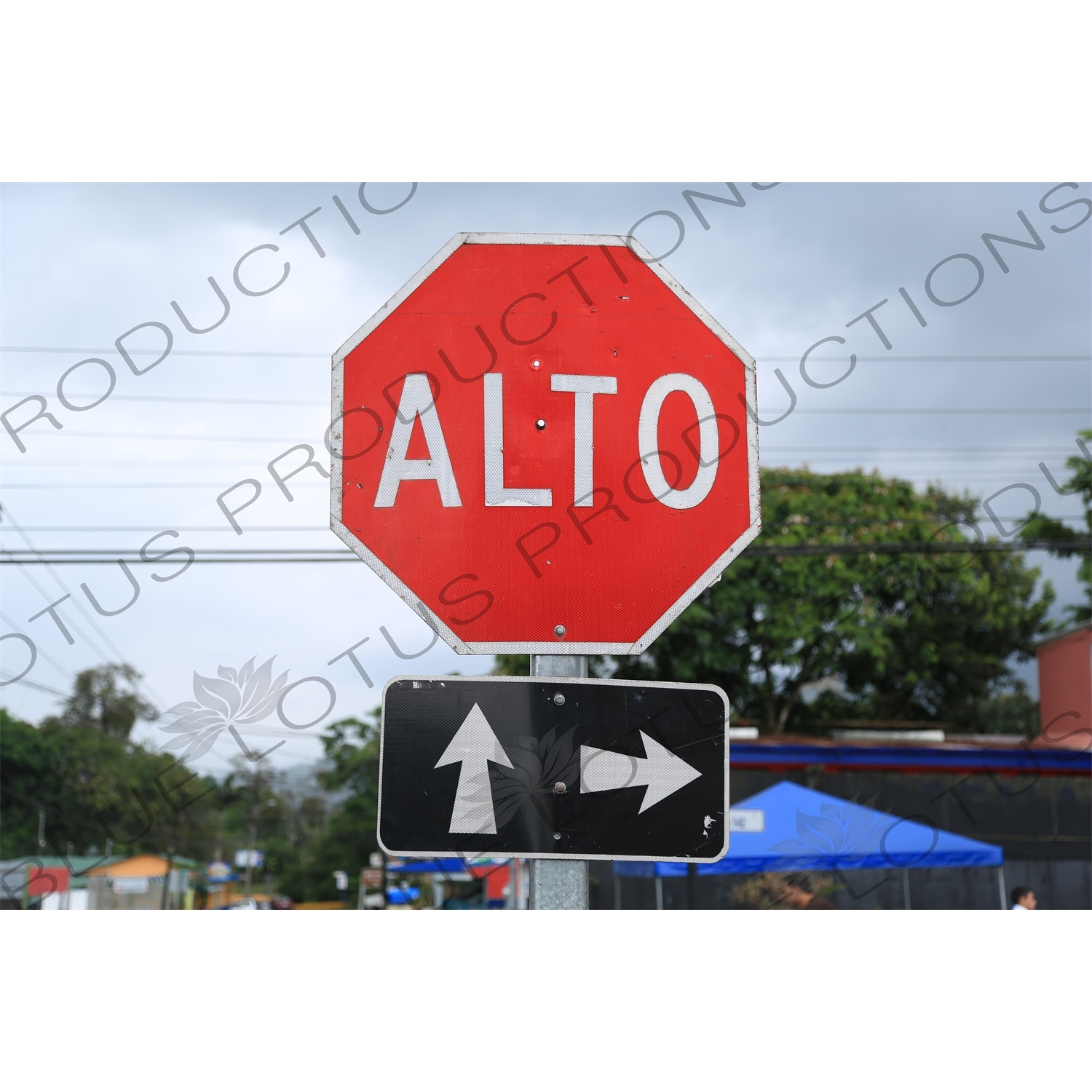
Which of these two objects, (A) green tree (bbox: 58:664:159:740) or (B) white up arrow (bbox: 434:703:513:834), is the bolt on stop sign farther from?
(A) green tree (bbox: 58:664:159:740)

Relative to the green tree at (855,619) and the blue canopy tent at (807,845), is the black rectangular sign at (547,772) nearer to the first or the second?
the blue canopy tent at (807,845)

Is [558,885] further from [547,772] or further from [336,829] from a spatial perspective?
[336,829]

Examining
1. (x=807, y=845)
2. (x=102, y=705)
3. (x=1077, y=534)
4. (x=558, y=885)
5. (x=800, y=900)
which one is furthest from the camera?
(x=102, y=705)

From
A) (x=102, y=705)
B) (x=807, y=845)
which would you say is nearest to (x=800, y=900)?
(x=807, y=845)

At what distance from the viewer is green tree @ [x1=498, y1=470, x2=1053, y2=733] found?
48.8 ft

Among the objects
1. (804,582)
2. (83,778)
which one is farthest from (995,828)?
(83,778)

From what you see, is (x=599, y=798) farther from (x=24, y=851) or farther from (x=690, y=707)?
(x=24, y=851)

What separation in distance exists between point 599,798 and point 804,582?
1431 cm

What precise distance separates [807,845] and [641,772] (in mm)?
8206

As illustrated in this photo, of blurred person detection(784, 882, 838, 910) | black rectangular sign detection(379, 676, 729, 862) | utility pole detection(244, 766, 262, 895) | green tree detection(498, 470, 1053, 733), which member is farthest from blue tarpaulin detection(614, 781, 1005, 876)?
utility pole detection(244, 766, 262, 895)

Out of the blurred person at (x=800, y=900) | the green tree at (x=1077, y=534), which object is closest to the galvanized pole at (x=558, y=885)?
the blurred person at (x=800, y=900)

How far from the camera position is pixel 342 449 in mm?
1564

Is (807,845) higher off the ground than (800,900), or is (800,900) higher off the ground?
(807,845)

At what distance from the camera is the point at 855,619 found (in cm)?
1490
